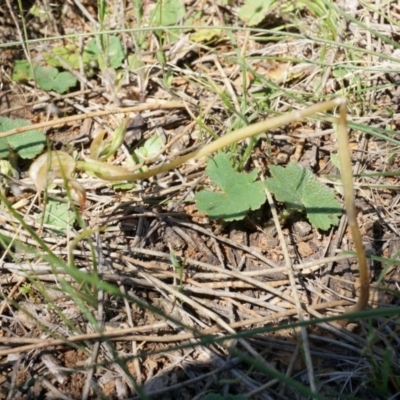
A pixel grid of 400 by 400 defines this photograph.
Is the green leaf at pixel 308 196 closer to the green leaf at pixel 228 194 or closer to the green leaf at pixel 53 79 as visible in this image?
the green leaf at pixel 228 194

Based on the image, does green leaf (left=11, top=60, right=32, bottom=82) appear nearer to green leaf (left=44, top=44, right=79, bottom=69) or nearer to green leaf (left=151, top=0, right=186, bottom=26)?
green leaf (left=44, top=44, right=79, bottom=69)

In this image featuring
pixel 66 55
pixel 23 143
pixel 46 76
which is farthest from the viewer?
pixel 66 55

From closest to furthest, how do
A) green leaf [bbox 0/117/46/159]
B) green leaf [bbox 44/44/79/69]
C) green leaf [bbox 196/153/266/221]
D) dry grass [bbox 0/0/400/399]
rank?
dry grass [bbox 0/0/400/399] < green leaf [bbox 196/153/266/221] < green leaf [bbox 0/117/46/159] < green leaf [bbox 44/44/79/69]

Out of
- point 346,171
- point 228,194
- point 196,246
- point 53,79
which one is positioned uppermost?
point 346,171

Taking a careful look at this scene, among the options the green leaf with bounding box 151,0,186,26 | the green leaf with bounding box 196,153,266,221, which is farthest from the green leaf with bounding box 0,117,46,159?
the green leaf with bounding box 151,0,186,26

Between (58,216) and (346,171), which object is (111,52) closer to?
(58,216)

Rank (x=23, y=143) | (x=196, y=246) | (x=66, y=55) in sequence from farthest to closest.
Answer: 1. (x=66, y=55)
2. (x=23, y=143)
3. (x=196, y=246)

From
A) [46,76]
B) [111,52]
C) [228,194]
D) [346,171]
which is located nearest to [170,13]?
[111,52]
